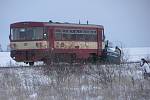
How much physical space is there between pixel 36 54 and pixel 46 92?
14.3 meters

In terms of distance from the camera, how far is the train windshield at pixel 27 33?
28.7m

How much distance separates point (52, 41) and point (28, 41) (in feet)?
5.45

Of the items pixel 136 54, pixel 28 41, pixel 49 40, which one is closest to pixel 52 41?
pixel 49 40

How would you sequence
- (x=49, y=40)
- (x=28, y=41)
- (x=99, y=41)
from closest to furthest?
(x=49, y=40)
(x=28, y=41)
(x=99, y=41)

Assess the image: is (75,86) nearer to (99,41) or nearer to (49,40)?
(49,40)

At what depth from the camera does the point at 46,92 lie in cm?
1429

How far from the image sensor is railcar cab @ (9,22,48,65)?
28406 millimetres

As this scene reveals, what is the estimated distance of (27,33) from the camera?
2933 centimetres

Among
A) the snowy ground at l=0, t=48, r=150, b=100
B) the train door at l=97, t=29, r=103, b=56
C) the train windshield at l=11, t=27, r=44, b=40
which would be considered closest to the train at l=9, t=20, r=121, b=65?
the train windshield at l=11, t=27, r=44, b=40

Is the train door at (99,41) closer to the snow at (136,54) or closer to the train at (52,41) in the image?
the train at (52,41)

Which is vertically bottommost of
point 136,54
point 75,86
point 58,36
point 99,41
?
point 136,54

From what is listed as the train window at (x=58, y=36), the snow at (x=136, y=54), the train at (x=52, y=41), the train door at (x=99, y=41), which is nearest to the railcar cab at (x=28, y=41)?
the train at (x=52, y=41)

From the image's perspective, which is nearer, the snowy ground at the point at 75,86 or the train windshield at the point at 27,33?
the snowy ground at the point at 75,86

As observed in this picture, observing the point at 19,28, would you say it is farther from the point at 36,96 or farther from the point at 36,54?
the point at 36,96
